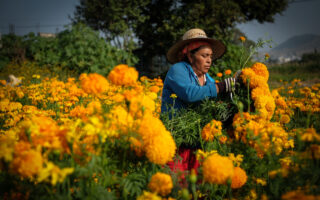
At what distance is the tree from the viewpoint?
26.0 feet

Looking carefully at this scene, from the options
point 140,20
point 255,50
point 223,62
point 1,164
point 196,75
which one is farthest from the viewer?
Result: point 140,20

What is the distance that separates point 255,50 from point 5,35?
10.2 m

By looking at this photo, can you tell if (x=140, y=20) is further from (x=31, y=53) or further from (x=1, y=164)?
(x=1, y=164)

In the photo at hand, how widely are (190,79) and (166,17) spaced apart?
746cm

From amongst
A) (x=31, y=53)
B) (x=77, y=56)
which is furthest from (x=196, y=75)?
(x=31, y=53)

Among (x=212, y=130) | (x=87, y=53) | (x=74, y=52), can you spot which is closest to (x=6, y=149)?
(x=212, y=130)

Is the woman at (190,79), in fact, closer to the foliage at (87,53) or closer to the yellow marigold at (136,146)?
the yellow marigold at (136,146)

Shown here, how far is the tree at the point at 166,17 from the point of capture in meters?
7.93

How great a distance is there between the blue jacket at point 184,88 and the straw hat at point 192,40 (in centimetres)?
31

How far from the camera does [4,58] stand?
7.86m

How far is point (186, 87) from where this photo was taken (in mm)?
1933

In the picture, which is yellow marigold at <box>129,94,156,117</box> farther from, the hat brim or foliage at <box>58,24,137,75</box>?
foliage at <box>58,24,137,75</box>

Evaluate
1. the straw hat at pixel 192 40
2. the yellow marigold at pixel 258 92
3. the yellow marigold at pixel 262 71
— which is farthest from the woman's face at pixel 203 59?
the yellow marigold at pixel 258 92

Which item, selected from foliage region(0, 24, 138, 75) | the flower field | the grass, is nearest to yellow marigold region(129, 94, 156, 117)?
the flower field
